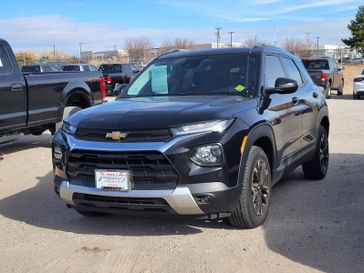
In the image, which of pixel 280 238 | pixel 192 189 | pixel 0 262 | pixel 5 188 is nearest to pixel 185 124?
pixel 192 189

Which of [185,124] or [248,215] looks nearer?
[185,124]

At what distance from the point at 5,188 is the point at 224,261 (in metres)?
4.03

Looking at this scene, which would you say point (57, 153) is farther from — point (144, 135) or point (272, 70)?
point (272, 70)

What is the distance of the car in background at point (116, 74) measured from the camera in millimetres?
27969

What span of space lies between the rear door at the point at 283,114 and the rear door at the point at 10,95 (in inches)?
189

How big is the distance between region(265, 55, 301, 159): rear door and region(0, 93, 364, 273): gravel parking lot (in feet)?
2.21

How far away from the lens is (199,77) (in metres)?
5.71

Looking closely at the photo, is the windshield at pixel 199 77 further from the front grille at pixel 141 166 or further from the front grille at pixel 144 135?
the front grille at pixel 141 166

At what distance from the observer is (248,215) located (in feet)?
15.7

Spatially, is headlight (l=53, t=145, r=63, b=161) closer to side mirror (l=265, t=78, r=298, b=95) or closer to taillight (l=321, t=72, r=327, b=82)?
side mirror (l=265, t=78, r=298, b=95)

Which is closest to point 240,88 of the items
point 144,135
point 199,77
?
point 199,77

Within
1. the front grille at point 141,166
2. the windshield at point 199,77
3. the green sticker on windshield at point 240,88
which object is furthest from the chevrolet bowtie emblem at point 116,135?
the green sticker on windshield at point 240,88

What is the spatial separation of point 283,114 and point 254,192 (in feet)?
3.79

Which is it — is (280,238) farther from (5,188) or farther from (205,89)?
(5,188)
